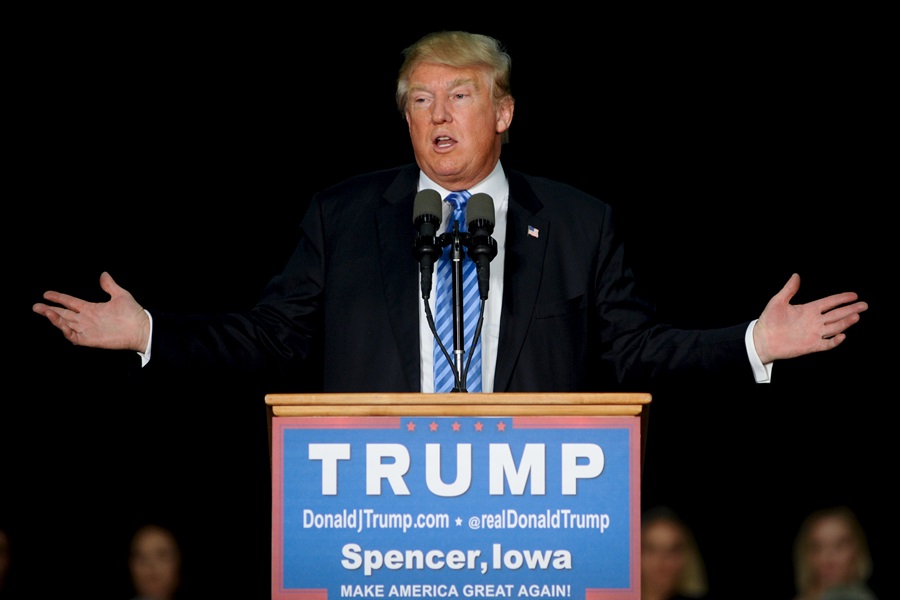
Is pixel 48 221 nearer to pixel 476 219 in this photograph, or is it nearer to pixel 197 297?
pixel 197 297

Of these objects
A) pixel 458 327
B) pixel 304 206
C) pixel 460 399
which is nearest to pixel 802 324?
pixel 458 327

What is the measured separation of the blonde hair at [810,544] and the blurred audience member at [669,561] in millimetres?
281

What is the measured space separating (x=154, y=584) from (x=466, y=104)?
66.8 inches

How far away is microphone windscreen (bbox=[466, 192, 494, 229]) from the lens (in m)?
2.66

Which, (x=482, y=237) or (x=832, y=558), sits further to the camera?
(x=832, y=558)

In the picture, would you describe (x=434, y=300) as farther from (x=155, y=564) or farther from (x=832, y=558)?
(x=832, y=558)

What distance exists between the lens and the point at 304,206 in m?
4.36

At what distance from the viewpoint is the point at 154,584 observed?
157 inches

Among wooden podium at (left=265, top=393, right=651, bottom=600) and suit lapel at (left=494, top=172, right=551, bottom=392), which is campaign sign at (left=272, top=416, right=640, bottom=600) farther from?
suit lapel at (left=494, top=172, right=551, bottom=392)

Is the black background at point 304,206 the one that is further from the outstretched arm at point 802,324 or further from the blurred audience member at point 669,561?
the outstretched arm at point 802,324

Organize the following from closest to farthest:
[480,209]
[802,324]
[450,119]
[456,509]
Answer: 1. [456,509]
2. [480,209]
3. [802,324]
4. [450,119]

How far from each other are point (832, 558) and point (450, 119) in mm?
1726

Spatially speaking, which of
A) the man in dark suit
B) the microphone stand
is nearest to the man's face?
the man in dark suit

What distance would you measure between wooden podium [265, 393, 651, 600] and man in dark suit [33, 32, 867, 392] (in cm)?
68
